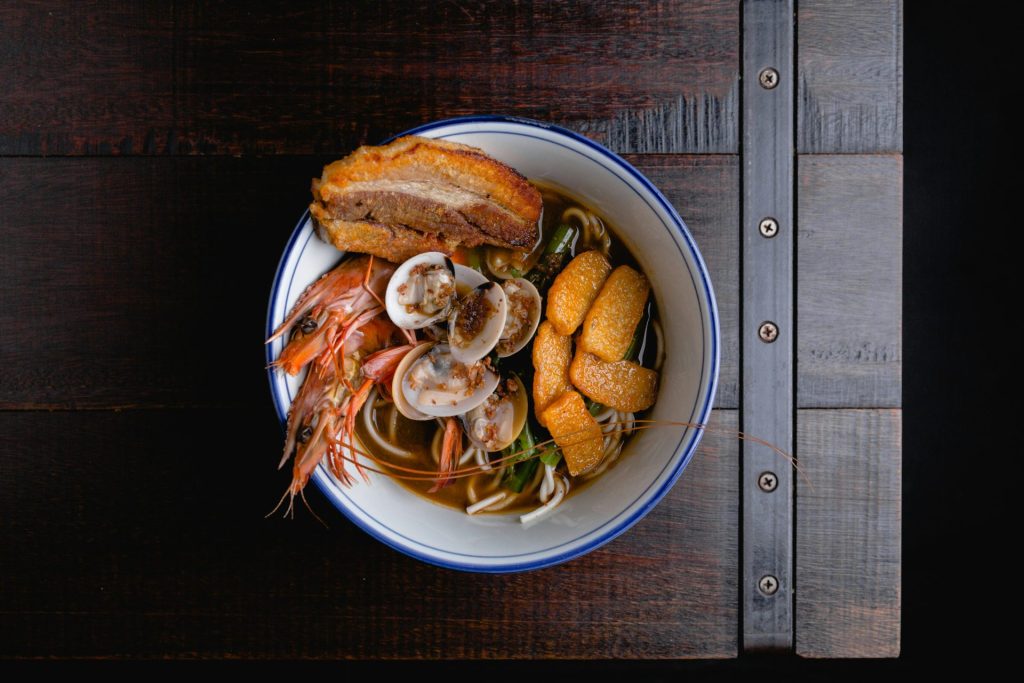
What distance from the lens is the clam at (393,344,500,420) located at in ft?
4.39

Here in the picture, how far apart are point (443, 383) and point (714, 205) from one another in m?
0.65

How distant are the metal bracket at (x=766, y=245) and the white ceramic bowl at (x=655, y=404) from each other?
26 centimetres

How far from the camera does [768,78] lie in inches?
59.4

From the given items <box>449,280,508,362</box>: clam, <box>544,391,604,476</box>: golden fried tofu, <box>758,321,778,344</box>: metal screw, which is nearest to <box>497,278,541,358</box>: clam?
<box>449,280,508,362</box>: clam

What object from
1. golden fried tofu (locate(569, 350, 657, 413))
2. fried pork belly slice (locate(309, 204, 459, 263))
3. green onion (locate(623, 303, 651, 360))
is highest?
fried pork belly slice (locate(309, 204, 459, 263))

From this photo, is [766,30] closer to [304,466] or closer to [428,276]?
[428,276]

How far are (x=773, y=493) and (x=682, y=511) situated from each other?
0.19 m

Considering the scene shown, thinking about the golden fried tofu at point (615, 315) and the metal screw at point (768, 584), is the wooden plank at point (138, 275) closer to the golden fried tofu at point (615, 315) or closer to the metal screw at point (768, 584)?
the golden fried tofu at point (615, 315)

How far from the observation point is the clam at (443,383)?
1.34 metres

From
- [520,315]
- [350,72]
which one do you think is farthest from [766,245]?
[350,72]

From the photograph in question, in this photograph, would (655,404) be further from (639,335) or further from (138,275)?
(138,275)

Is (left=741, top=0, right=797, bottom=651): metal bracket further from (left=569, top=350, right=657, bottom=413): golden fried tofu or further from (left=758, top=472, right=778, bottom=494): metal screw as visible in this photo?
(left=569, top=350, right=657, bottom=413): golden fried tofu
